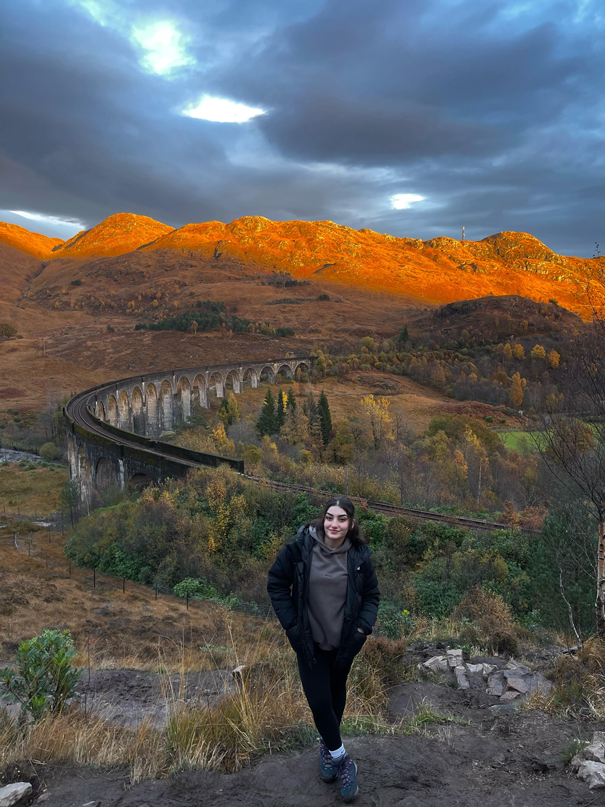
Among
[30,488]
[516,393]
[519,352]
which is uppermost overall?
[519,352]

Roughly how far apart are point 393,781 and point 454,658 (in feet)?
11.6

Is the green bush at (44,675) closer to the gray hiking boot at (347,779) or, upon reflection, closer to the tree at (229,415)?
the gray hiking boot at (347,779)

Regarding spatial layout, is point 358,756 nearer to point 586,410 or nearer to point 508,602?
point 586,410

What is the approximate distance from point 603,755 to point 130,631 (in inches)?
568

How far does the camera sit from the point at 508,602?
1528 cm

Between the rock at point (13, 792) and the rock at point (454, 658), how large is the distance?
507cm

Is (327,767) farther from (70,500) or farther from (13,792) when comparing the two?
(70,500)

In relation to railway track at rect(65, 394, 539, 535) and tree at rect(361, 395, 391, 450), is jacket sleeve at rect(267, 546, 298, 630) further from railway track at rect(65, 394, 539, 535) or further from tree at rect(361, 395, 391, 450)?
tree at rect(361, 395, 391, 450)

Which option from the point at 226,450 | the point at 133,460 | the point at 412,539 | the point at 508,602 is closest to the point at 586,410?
the point at 508,602

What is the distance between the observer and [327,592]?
3.56 metres

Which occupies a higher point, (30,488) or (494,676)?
(494,676)

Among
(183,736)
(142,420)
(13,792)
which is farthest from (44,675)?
(142,420)

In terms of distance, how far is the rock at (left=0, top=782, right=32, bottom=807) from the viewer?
3.39 meters

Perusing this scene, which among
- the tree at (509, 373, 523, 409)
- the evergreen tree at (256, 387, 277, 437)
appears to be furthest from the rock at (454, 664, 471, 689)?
the tree at (509, 373, 523, 409)
